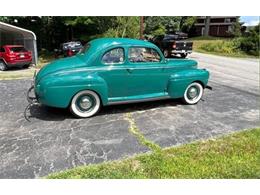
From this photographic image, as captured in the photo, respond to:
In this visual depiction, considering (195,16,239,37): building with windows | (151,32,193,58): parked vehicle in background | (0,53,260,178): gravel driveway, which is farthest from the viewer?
(195,16,239,37): building with windows

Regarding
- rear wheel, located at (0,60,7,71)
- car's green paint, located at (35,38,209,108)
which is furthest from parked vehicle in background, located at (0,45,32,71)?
car's green paint, located at (35,38,209,108)

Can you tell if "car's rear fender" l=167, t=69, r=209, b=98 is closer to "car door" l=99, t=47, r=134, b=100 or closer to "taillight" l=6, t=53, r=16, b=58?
"car door" l=99, t=47, r=134, b=100

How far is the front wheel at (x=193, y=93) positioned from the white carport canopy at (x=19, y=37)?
12.3 m

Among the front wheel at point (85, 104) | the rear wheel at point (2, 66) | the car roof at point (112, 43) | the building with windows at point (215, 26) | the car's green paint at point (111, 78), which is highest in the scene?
the building with windows at point (215, 26)

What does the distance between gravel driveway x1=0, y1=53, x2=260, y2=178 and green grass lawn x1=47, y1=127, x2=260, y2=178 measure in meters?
0.25

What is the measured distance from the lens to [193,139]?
5.14 m

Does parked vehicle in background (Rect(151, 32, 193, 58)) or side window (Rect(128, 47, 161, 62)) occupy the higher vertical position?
side window (Rect(128, 47, 161, 62))

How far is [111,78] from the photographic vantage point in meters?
6.31

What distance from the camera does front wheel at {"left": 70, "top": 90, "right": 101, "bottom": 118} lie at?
611 centimetres

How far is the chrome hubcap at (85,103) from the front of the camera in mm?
6188

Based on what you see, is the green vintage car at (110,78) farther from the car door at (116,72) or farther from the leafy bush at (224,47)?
the leafy bush at (224,47)

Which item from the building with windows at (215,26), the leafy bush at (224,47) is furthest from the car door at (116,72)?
the building with windows at (215,26)

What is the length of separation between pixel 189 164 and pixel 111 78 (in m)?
2.88

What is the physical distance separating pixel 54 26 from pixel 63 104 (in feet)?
67.7
